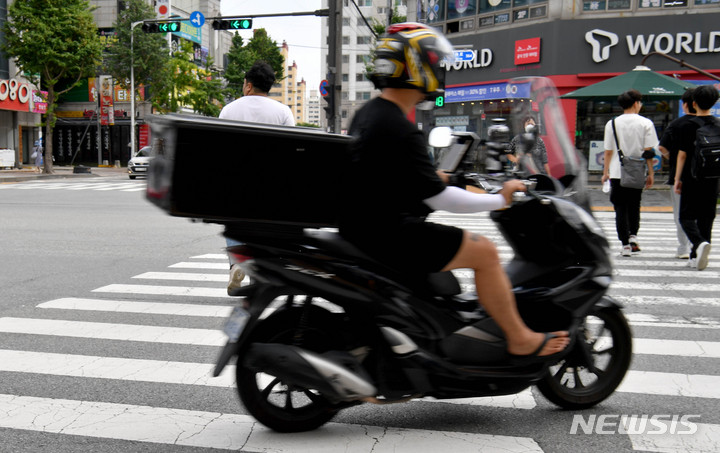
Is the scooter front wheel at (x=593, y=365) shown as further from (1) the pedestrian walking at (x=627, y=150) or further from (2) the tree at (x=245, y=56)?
(2) the tree at (x=245, y=56)

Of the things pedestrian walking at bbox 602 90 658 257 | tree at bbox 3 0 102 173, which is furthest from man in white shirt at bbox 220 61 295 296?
tree at bbox 3 0 102 173

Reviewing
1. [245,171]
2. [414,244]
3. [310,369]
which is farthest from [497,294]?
[245,171]

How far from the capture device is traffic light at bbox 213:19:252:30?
67.5ft

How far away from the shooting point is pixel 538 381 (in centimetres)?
336

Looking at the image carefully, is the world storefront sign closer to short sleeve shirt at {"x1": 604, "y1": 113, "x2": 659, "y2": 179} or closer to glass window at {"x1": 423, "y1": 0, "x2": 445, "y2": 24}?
glass window at {"x1": 423, "y1": 0, "x2": 445, "y2": 24}

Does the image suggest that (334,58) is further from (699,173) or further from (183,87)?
(183,87)

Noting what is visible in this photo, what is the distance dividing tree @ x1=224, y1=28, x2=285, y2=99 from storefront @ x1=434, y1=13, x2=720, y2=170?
1330 inches

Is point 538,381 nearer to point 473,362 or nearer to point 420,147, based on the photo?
point 473,362

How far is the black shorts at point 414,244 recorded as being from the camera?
2.96 meters

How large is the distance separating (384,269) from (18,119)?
46578mm

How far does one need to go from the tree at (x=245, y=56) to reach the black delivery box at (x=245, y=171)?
53526 mm

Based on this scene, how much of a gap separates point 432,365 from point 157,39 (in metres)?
43.1

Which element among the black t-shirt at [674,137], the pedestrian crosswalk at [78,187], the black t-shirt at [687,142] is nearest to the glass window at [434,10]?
the pedestrian crosswalk at [78,187]

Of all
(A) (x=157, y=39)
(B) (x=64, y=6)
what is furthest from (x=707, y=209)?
(A) (x=157, y=39)
